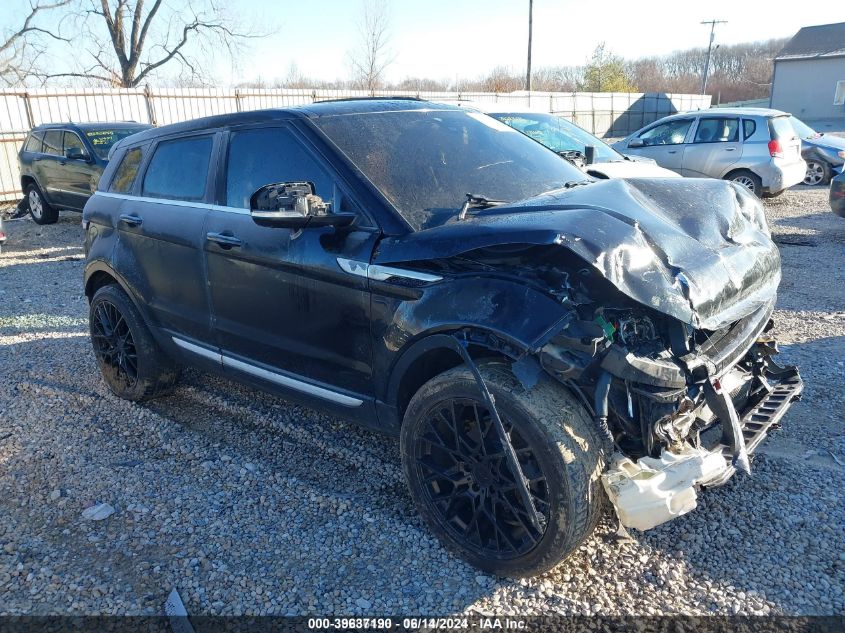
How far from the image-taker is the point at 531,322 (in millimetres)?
2424

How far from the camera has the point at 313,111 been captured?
11.4 feet

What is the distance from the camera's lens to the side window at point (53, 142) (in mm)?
11773

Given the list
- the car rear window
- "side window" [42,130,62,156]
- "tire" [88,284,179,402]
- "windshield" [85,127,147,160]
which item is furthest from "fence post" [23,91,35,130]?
the car rear window

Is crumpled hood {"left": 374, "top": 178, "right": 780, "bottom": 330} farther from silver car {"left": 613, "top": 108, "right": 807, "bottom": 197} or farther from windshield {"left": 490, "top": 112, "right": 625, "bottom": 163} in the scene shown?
silver car {"left": 613, "top": 108, "right": 807, "bottom": 197}

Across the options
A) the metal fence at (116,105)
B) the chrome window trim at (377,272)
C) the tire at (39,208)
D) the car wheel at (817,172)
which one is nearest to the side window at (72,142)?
the tire at (39,208)

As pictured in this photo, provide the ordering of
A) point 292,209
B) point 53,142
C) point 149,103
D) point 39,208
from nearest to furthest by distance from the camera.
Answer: point 292,209 < point 53,142 < point 39,208 < point 149,103

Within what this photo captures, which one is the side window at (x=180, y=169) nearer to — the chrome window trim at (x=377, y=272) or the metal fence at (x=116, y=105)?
the chrome window trim at (x=377, y=272)

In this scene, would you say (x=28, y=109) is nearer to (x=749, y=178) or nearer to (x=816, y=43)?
(x=749, y=178)

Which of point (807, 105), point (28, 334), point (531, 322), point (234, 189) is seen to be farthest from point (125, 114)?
point (807, 105)

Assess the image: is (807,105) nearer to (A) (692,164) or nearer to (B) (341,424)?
(A) (692,164)

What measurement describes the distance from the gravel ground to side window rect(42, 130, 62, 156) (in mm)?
8546

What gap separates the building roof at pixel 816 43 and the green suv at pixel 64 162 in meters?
42.6

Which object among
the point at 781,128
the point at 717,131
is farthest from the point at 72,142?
the point at 781,128

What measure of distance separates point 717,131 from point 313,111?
33.4 ft
